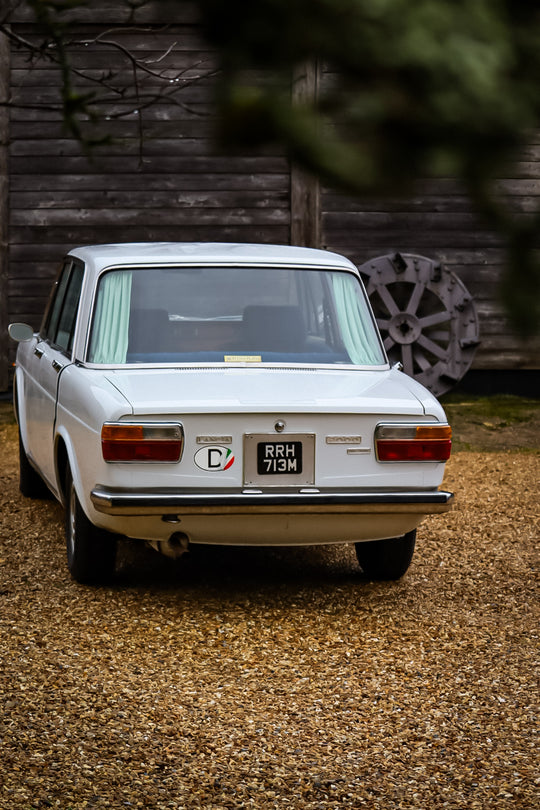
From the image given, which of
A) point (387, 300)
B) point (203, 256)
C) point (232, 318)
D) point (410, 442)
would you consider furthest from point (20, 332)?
point (387, 300)

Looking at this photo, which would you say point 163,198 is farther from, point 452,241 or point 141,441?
point 141,441

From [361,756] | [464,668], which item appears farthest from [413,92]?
[464,668]

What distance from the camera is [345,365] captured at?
19.0 ft

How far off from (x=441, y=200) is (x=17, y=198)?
4432mm

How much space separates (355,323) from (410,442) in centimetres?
121

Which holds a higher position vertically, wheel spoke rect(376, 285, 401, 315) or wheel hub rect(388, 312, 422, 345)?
wheel spoke rect(376, 285, 401, 315)

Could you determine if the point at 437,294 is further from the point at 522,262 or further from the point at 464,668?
the point at 522,262

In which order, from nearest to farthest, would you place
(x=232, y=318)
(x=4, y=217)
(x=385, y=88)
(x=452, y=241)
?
(x=385, y=88)
(x=232, y=318)
(x=4, y=217)
(x=452, y=241)

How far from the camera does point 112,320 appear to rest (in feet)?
19.1

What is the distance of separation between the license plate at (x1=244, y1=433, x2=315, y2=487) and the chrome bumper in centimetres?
7

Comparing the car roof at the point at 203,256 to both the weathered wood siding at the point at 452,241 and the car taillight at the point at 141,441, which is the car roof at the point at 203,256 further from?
the weathered wood siding at the point at 452,241

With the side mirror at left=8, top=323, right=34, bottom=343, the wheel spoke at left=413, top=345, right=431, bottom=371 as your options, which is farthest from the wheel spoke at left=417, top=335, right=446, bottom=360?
the side mirror at left=8, top=323, right=34, bottom=343

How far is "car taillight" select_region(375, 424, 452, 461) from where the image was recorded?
16.5 ft

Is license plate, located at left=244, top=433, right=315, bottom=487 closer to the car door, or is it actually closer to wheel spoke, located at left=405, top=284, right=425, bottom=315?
the car door
